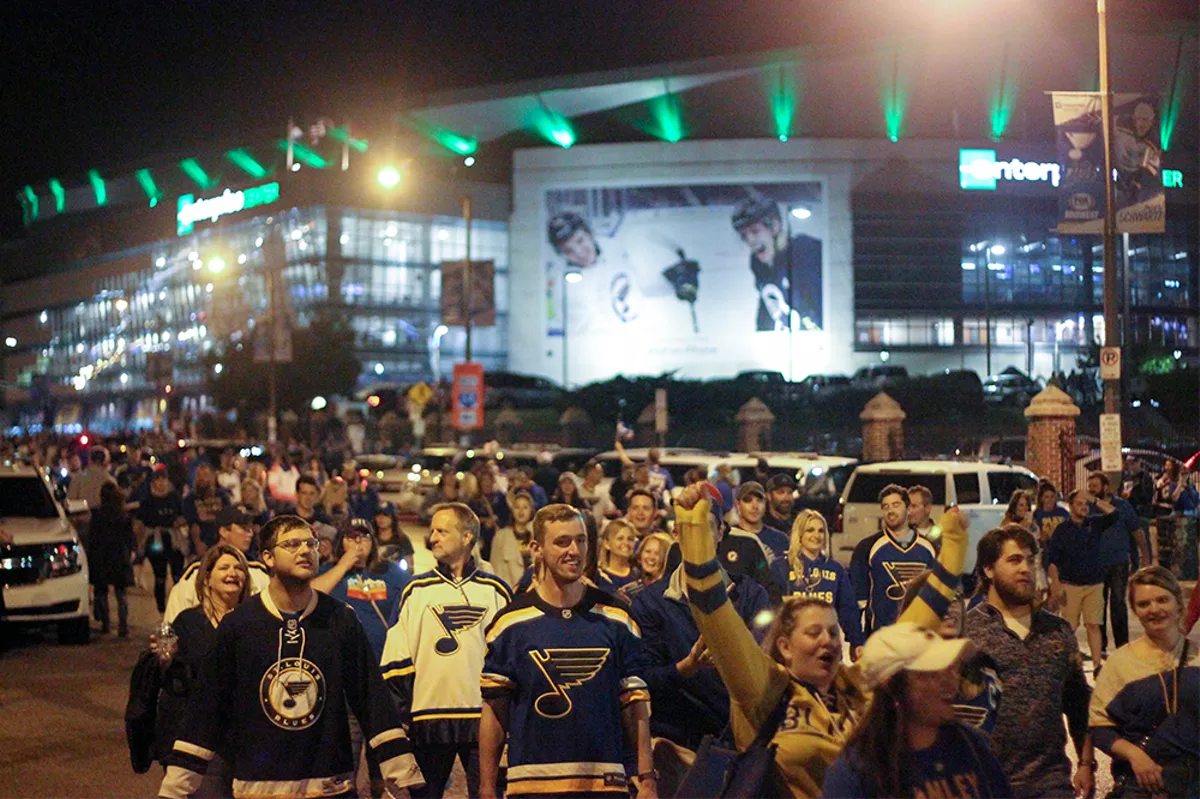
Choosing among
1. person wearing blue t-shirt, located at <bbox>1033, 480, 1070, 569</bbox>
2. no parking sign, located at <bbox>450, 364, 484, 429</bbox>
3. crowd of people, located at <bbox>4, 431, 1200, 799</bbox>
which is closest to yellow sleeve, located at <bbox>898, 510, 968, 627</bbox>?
crowd of people, located at <bbox>4, 431, 1200, 799</bbox>

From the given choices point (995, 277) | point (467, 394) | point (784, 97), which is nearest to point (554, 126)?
point (784, 97)

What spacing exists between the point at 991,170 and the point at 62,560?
64685 millimetres

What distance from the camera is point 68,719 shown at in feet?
36.4

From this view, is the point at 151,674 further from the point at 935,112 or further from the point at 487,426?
the point at 935,112

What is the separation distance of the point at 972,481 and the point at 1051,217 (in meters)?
58.4

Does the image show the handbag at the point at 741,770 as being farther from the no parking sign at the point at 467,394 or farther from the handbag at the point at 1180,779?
the no parking sign at the point at 467,394

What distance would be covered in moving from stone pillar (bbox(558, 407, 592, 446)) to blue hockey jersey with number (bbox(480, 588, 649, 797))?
Result: 169ft

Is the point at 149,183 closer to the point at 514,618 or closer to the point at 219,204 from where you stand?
the point at 219,204

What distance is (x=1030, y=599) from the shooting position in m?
5.38

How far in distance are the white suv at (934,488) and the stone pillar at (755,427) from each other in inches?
1138

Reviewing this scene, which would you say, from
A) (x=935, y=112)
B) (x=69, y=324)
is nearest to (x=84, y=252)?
(x=69, y=324)

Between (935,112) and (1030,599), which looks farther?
(935,112)

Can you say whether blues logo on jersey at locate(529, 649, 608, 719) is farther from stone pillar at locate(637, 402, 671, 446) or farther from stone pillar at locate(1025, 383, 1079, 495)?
stone pillar at locate(637, 402, 671, 446)

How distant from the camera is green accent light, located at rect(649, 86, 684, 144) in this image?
8025cm
